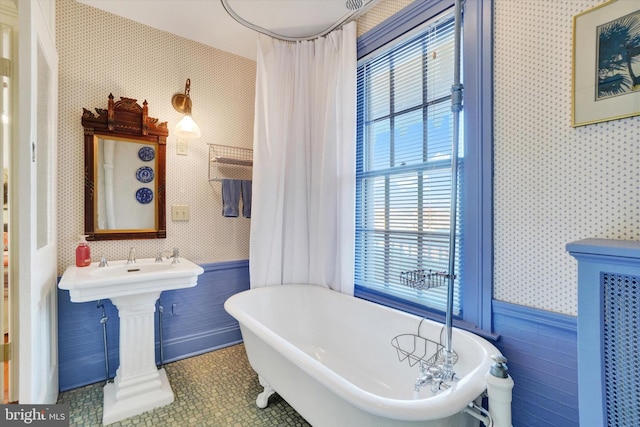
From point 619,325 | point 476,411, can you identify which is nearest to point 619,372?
point 619,325

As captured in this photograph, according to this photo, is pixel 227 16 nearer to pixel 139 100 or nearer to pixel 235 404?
pixel 139 100

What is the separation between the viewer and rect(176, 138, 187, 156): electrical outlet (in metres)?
2.31

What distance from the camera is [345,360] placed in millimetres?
1904

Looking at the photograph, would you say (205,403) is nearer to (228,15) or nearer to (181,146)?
(181,146)

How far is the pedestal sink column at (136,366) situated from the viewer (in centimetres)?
174

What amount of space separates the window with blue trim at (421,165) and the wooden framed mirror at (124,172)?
1549 millimetres

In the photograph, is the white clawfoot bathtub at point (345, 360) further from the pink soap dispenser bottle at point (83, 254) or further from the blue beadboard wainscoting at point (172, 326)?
the pink soap dispenser bottle at point (83, 254)

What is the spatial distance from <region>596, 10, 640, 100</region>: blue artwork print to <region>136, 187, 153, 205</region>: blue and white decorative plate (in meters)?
2.61

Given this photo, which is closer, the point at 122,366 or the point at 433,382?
the point at 433,382

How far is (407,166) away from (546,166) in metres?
0.75

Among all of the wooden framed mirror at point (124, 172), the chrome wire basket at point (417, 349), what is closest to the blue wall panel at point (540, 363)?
the chrome wire basket at point (417, 349)

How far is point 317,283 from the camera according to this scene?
2.30 meters

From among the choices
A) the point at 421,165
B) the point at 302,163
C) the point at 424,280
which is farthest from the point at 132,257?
the point at 421,165

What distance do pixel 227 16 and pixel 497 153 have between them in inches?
79.9
